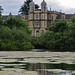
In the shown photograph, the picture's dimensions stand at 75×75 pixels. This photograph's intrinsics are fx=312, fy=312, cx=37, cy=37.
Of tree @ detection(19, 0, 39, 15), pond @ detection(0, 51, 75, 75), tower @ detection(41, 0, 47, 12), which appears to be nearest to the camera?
pond @ detection(0, 51, 75, 75)

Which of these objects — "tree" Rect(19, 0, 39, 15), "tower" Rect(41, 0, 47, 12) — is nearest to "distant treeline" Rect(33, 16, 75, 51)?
"tower" Rect(41, 0, 47, 12)

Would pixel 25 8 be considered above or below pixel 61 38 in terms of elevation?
above

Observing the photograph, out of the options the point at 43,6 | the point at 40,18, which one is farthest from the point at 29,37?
the point at 40,18

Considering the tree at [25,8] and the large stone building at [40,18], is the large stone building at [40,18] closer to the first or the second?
the large stone building at [40,18]

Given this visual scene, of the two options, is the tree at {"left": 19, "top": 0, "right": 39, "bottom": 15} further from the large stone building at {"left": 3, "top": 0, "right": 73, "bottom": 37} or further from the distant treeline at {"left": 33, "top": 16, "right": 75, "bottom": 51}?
the distant treeline at {"left": 33, "top": 16, "right": 75, "bottom": 51}

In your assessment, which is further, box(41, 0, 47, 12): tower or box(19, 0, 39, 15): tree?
box(19, 0, 39, 15): tree

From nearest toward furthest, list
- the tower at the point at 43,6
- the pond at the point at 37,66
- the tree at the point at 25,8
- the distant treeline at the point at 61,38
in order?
the pond at the point at 37,66, the distant treeline at the point at 61,38, the tower at the point at 43,6, the tree at the point at 25,8

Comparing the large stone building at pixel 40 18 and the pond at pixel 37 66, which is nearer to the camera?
the pond at pixel 37 66

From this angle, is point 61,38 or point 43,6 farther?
point 43,6

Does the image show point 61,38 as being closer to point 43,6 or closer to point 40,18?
point 43,6

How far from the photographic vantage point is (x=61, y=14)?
110500mm

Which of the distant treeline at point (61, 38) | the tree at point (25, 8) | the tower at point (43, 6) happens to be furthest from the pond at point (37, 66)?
the tree at point (25, 8)

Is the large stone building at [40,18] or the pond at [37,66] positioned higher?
the large stone building at [40,18]

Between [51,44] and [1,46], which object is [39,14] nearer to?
[51,44]
